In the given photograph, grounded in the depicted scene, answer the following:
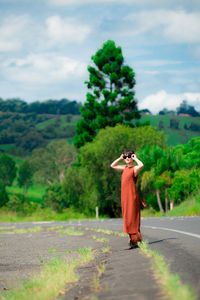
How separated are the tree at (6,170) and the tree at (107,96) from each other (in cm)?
5691

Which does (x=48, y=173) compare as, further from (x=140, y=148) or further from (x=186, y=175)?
(x=186, y=175)

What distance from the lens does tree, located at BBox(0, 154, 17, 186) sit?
117312 millimetres

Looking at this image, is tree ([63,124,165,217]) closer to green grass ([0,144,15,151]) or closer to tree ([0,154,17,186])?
tree ([0,154,17,186])

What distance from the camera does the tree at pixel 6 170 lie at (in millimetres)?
117312

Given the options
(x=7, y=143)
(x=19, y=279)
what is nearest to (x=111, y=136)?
(x=19, y=279)

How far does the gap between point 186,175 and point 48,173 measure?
72679mm

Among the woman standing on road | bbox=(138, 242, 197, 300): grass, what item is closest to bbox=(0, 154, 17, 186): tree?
the woman standing on road

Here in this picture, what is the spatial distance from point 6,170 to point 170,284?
116m

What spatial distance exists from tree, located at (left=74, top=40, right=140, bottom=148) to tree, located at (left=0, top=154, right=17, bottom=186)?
5691cm

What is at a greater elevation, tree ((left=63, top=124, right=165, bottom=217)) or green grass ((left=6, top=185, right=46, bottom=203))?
tree ((left=63, top=124, right=165, bottom=217))

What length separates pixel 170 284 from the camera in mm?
5152

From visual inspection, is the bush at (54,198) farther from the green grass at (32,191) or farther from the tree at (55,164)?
the green grass at (32,191)

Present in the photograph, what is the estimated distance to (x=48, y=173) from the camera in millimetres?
109188

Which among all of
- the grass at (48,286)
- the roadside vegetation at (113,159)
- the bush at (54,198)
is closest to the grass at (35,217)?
the roadside vegetation at (113,159)
